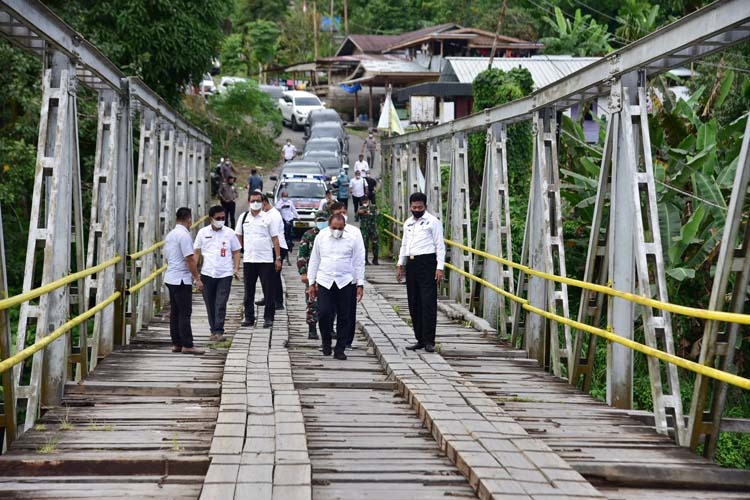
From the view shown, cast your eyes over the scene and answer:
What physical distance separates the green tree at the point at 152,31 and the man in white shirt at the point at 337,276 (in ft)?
53.6

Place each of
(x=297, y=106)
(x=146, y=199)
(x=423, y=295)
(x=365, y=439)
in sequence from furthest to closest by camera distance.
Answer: (x=297, y=106) → (x=146, y=199) → (x=423, y=295) → (x=365, y=439)

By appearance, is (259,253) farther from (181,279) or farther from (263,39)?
(263,39)

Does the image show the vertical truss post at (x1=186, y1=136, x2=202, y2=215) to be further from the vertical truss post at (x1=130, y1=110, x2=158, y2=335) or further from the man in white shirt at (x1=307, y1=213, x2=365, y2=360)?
the man in white shirt at (x1=307, y1=213, x2=365, y2=360)

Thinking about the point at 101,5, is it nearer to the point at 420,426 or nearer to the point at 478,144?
the point at 478,144

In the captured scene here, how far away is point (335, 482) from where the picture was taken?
620 centimetres

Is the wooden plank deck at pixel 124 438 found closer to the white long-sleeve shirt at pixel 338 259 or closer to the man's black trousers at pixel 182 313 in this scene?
the man's black trousers at pixel 182 313

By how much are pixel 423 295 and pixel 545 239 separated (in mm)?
1438

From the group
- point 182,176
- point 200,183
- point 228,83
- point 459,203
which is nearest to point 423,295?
point 459,203

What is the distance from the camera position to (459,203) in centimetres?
1692

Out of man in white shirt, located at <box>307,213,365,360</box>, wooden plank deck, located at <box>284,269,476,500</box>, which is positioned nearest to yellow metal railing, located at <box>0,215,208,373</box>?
wooden plank deck, located at <box>284,269,476,500</box>

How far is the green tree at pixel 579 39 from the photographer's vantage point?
44625mm

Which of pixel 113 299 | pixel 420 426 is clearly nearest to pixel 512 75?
pixel 113 299

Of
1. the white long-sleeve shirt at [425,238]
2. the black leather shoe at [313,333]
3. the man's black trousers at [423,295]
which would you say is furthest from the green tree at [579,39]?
the man's black trousers at [423,295]

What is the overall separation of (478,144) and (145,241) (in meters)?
11.9
